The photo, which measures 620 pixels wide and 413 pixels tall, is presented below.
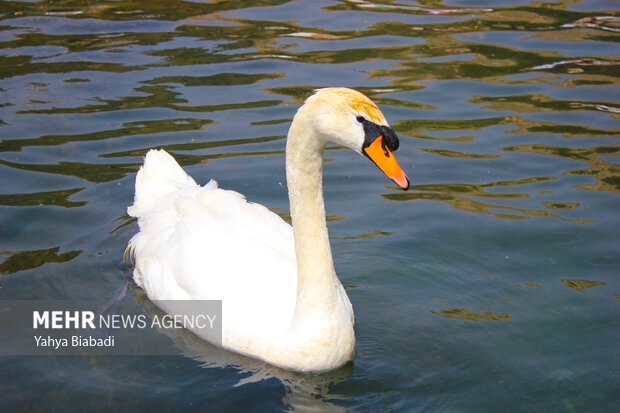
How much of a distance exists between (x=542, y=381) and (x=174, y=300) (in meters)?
2.48

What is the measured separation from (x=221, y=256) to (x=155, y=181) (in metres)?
1.58

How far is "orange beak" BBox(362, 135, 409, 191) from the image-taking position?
440cm

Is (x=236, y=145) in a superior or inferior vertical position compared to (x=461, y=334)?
superior

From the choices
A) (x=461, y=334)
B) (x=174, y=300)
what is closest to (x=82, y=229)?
(x=174, y=300)

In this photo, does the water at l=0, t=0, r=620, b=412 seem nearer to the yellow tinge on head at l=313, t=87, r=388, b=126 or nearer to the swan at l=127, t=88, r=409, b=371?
the swan at l=127, t=88, r=409, b=371

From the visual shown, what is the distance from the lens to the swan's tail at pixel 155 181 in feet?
21.7

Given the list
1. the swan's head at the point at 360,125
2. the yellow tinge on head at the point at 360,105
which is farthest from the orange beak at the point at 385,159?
the yellow tinge on head at the point at 360,105

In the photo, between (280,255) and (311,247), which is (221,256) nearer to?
(280,255)

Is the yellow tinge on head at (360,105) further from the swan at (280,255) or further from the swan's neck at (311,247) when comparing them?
the swan's neck at (311,247)

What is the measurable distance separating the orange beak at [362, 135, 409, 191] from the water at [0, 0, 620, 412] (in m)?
1.31

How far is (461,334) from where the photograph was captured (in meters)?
5.40

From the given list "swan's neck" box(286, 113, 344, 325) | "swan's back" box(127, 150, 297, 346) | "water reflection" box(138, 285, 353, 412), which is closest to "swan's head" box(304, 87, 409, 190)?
"swan's neck" box(286, 113, 344, 325)

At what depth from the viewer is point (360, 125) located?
4.41 m

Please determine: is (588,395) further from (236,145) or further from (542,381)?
(236,145)
